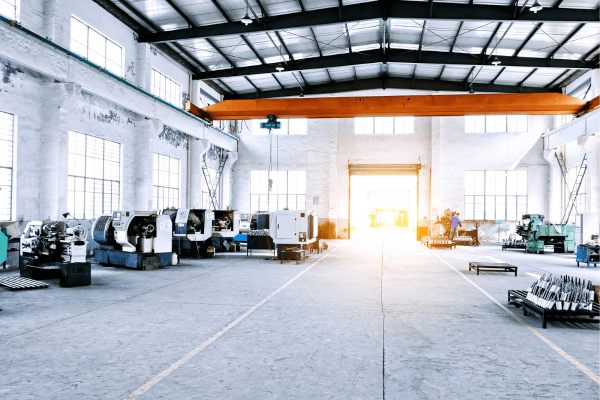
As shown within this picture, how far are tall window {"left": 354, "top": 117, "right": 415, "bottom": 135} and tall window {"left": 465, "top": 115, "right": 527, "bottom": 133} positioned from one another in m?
3.42

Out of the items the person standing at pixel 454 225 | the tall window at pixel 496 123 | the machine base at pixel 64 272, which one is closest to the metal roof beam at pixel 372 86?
the tall window at pixel 496 123

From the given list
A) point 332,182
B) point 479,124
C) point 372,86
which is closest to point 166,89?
point 332,182

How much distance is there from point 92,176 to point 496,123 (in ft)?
71.4

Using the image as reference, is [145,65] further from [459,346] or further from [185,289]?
[459,346]

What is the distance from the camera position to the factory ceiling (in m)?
14.4

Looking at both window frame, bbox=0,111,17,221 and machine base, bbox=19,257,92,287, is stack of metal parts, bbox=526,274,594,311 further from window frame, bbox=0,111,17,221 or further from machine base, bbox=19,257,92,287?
window frame, bbox=0,111,17,221

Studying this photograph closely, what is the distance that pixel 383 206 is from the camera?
157ft

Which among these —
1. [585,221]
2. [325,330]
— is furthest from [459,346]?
[585,221]

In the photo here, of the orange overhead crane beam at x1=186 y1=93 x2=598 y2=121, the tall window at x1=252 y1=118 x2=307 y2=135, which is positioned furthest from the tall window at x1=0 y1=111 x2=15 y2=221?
the tall window at x1=252 y1=118 x2=307 y2=135

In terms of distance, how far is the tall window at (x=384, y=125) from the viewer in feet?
83.8

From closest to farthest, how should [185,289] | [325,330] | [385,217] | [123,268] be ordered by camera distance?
[325,330] → [185,289] → [123,268] → [385,217]

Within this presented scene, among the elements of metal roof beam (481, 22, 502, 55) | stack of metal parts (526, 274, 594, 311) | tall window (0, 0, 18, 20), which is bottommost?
stack of metal parts (526, 274, 594, 311)

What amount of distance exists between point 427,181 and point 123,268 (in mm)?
18822

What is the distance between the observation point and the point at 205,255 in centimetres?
1493
